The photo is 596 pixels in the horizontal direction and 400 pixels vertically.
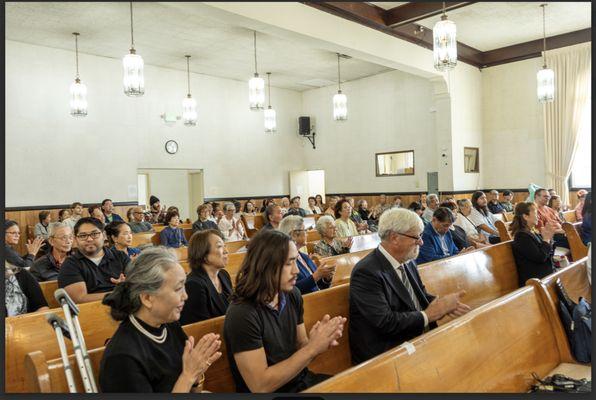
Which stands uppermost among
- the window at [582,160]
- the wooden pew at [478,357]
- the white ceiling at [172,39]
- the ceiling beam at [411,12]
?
the white ceiling at [172,39]

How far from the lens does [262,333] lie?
5.95ft

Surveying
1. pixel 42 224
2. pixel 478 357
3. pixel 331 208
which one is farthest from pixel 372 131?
pixel 478 357

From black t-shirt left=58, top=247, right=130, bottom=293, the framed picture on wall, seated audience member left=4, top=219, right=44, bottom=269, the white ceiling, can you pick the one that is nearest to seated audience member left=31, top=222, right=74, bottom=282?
seated audience member left=4, top=219, right=44, bottom=269

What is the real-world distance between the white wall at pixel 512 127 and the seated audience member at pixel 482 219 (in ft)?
12.8

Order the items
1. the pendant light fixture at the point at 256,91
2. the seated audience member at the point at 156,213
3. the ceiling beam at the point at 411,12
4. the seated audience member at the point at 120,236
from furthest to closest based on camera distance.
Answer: the seated audience member at the point at 156,213
the pendant light fixture at the point at 256,91
the ceiling beam at the point at 411,12
the seated audience member at the point at 120,236

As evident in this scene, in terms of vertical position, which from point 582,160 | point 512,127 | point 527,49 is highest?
point 527,49

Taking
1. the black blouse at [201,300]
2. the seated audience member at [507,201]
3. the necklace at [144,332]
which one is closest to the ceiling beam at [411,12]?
the seated audience member at [507,201]

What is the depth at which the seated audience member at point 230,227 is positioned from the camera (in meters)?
7.76

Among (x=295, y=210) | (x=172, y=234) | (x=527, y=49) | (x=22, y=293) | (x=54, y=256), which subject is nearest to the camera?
(x=22, y=293)

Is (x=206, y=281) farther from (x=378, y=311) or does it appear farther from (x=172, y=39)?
(x=172, y=39)

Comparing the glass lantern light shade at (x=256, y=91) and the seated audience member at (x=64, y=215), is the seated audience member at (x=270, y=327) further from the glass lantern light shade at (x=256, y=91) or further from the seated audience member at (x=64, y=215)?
the seated audience member at (x=64, y=215)

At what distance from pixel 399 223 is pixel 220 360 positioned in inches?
41.5

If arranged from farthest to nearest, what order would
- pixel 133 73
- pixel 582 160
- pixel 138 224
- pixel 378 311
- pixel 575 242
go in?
pixel 582 160 → pixel 138 224 → pixel 133 73 → pixel 575 242 → pixel 378 311

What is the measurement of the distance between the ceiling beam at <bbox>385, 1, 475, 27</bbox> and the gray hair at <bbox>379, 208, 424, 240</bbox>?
5.67 meters
